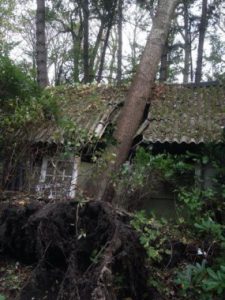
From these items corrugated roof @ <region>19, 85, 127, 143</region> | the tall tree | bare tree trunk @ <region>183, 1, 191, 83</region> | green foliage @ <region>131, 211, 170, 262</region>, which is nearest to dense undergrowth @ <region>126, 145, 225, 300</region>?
green foliage @ <region>131, 211, 170, 262</region>

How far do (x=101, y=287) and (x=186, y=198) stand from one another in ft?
11.6

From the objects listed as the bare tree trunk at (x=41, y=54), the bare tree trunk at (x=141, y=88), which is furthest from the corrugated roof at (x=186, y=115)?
the bare tree trunk at (x=41, y=54)

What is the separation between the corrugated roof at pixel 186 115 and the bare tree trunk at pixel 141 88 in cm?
49

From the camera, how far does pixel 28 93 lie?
29.8 feet

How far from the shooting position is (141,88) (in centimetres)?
1016

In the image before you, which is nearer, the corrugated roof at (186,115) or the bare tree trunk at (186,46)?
the corrugated roof at (186,115)

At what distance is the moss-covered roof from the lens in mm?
9599

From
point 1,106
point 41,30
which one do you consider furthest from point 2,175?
point 41,30

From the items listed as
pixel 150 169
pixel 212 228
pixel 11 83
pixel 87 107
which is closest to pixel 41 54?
pixel 87 107

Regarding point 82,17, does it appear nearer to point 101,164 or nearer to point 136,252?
point 101,164

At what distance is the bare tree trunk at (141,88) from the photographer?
31.0 ft

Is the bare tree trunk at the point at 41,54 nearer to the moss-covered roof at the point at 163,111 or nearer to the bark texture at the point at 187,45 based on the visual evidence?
the moss-covered roof at the point at 163,111

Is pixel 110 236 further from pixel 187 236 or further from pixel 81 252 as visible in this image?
pixel 187 236

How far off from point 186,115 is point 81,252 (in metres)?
6.88
